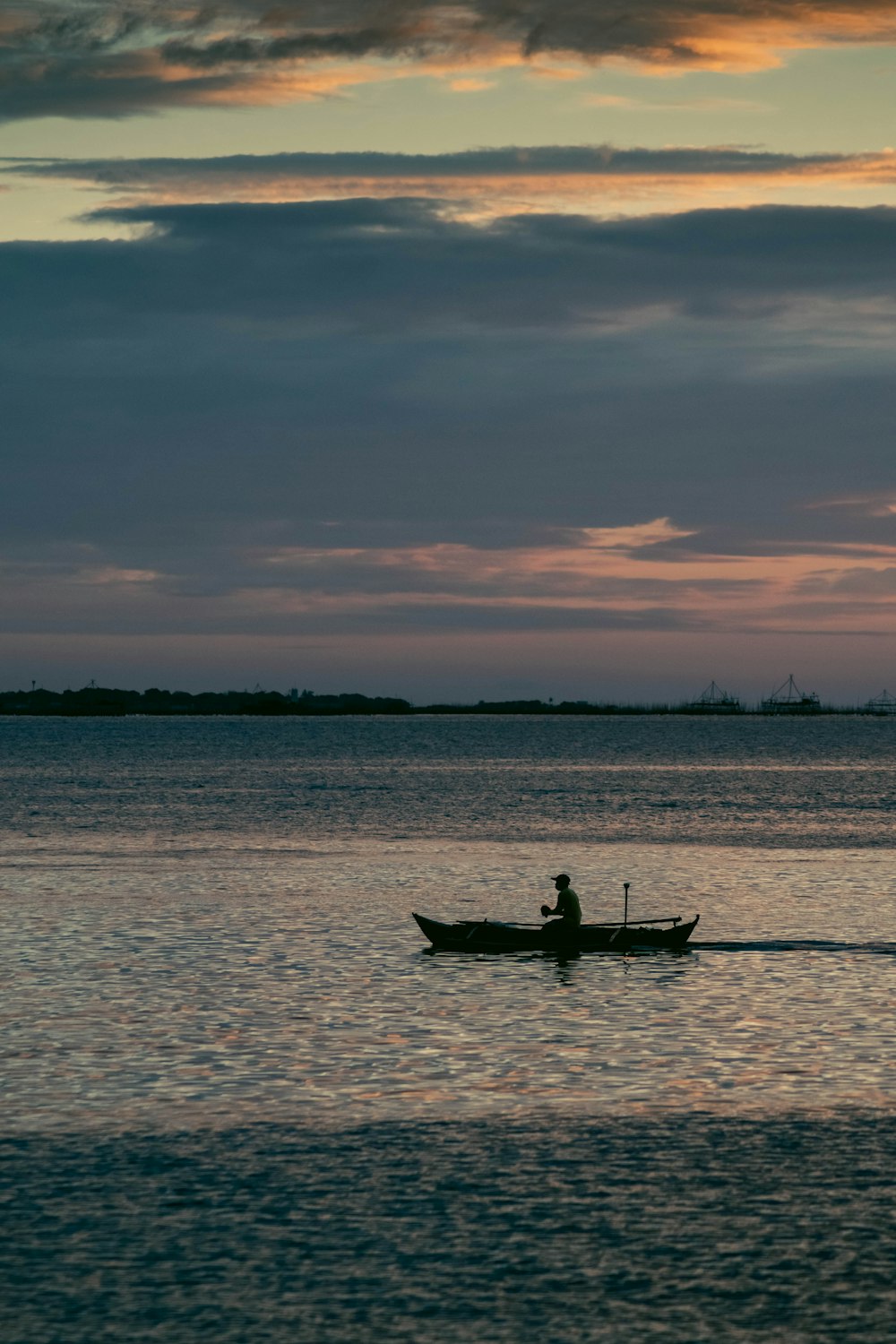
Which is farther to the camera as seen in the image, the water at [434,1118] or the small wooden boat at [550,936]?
the small wooden boat at [550,936]

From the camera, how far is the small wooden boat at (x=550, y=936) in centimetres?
3922

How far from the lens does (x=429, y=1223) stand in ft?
57.9

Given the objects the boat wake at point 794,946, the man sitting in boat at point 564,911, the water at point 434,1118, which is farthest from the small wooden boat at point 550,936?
the boat wake at point 794,946

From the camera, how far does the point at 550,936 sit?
3916 centimetres

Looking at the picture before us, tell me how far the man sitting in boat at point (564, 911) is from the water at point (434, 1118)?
0.97 meters

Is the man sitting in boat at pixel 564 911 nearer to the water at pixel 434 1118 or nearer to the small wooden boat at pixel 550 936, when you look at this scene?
the small wooden boat at pixel 550 936

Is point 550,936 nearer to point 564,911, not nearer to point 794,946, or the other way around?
point 564,911

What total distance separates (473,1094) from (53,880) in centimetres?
3585

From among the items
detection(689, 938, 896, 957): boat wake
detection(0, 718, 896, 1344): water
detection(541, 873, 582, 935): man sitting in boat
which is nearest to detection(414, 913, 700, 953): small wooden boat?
detection(541, 873, 582, 935): man sitting in boat

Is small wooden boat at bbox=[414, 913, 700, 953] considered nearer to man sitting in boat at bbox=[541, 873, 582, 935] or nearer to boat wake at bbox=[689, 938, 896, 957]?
man sitting in boat at bbox=[541, 873, 582, 935]

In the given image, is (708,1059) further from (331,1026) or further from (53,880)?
(53,880)

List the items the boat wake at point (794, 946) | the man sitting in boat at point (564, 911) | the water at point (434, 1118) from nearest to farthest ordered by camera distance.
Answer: the water at point (434, 1118) < the man sitting in boat at point (564, 911) < the boat wake at point (794, 946)

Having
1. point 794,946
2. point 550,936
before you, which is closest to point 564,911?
point 550,936

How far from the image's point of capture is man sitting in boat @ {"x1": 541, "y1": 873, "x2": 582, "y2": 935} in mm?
39188
